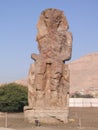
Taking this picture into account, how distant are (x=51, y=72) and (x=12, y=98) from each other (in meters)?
10.8

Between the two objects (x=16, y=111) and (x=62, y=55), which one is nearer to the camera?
(x=62, y=55)

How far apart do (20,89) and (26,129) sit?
14052 millimetres

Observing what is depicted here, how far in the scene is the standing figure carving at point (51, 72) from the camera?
1702 centimetres

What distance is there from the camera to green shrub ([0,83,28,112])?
2732 cm

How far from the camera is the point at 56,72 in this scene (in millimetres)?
16906

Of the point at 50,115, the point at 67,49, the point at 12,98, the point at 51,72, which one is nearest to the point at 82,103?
the point at 12,98

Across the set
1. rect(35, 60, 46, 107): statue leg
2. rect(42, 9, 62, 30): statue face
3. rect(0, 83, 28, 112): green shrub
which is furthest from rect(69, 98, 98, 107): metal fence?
rect(35, 60, 46, 107): statue leg

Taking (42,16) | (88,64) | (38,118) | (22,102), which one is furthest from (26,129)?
(88,64)

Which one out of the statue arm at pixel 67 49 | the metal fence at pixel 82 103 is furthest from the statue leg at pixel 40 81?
the metal fence at pixel 82 103

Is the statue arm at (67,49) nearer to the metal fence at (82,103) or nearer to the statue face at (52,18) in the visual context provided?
the statue face at (52,18)

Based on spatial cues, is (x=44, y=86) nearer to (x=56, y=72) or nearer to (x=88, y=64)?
(x=56, y=72)

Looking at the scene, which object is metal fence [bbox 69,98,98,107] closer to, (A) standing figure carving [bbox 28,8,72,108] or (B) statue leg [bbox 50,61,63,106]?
(A) standing figure carving [bbox 28,8,72,108]

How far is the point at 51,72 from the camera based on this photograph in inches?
671

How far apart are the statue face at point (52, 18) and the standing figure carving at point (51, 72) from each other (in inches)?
12.5
